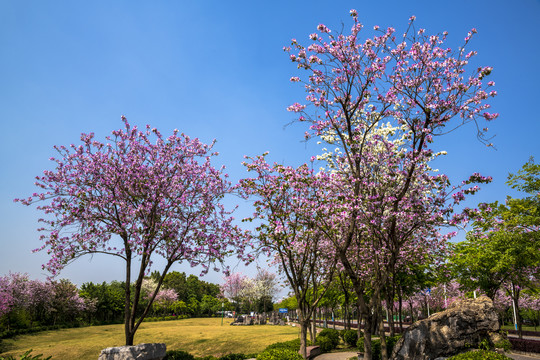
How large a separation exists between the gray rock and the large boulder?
394 inches

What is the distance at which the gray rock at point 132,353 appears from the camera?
13.9 m

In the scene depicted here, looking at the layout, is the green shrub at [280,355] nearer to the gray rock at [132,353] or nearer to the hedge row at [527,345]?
the gray rock at [132,353]

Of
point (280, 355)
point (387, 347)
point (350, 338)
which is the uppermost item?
point (280, 355)

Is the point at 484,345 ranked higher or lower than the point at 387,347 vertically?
higher

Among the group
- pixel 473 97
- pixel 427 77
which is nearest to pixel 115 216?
pixel 427 77

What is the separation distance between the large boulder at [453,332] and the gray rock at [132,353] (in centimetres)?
1002

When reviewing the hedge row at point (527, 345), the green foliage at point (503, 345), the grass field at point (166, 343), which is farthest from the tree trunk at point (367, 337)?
the hedge row at point (527, 345)

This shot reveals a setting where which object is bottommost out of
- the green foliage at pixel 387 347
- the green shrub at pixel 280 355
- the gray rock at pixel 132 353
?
the green foliage at pixel 387 347

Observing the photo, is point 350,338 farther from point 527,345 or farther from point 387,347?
point 527,345

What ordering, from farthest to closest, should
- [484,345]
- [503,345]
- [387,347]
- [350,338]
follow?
[350,338] → [387,347] → [503,345] → [484,345]

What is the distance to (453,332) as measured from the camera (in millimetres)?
13758

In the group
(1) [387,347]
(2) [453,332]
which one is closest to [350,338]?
(1) [387,347]

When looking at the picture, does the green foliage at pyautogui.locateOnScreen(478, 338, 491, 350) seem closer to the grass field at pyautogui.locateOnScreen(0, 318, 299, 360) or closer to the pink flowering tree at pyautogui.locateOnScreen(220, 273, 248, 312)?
the grass field at pyautogui.locateOnScreen(0, 318, 299, 360)

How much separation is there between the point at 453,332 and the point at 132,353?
12551 mm
